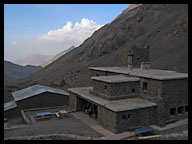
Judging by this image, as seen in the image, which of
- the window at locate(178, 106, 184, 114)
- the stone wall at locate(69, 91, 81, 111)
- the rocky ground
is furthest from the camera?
the stone wall at locate(69, 91, 81, 111)

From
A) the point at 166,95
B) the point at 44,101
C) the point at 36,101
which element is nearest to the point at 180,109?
the point at 166,95

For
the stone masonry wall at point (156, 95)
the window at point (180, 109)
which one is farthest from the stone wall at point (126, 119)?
the window at point (180, 109)

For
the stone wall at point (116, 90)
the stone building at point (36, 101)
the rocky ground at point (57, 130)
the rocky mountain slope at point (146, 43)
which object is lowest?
the rocky ground at point (57, 130)

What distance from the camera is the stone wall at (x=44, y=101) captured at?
762 inches

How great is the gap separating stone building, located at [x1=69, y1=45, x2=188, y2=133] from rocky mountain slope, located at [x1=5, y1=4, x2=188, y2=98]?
16.1 m

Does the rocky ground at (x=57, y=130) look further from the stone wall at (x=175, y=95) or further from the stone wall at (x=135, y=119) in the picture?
the stone wall at (x=175, y=95)

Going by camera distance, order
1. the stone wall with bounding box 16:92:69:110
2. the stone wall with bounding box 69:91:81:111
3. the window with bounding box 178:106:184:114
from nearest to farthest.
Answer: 1. the window with bounding box 178:106:184:114
2. the stone wall with bounding box 69:91:81:111
3. the stone wall with bounding box 16:92:69:110

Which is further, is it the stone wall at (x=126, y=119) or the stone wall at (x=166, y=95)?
the stone wall at (x=166, y=95)

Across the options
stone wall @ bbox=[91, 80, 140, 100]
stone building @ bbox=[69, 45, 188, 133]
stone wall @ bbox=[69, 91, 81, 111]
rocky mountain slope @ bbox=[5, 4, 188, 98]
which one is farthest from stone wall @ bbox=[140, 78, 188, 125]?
rocky mountain slope @ bbox=[5, 4, 188, 98]

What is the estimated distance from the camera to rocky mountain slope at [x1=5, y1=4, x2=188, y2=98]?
34.8 metres

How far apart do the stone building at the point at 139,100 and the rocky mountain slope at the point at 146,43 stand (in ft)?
52.9

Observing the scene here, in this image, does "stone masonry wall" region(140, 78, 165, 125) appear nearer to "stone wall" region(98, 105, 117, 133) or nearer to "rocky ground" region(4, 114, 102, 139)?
"stone wall" region(98, 105, 117, 133)

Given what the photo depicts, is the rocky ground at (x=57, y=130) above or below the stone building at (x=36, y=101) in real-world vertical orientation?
below
